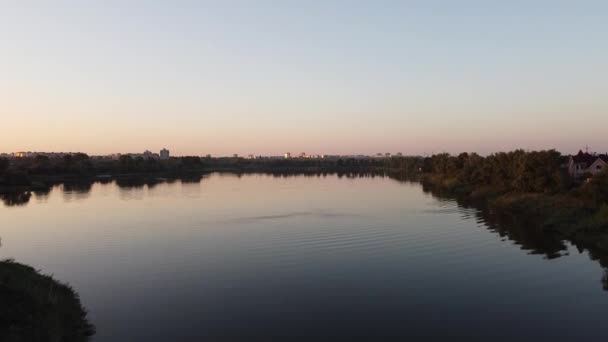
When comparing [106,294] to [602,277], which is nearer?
[106,294]

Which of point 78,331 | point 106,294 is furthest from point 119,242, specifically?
point 78,331

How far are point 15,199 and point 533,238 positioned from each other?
9096cm

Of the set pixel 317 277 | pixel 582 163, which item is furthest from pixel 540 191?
pixel 317 277

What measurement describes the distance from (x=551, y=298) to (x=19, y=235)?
50378mm

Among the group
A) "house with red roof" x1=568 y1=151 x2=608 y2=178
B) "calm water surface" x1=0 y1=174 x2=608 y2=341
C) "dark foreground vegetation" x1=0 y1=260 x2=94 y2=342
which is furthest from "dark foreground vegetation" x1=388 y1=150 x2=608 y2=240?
"dark foreground vegetation" x1=0 y1=260 x2=94 y2=342

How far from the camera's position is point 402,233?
148 ft

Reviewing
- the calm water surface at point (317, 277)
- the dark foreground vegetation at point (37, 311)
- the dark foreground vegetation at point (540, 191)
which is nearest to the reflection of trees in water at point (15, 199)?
the calm water surface at point (317, 277)

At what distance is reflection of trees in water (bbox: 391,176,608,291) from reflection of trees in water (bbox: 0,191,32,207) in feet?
256

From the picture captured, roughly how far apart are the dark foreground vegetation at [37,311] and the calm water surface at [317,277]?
1.28 meters

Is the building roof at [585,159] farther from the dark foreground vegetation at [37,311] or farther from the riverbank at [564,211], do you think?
the dark foreground vegetation at [37,311]

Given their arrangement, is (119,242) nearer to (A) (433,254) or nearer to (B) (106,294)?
(B) (106,294)

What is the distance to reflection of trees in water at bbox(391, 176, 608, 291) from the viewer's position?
35.0m

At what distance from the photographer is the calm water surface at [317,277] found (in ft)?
67.1

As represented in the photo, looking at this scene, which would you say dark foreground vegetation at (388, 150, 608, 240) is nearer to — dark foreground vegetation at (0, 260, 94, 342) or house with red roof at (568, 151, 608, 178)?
house with red roof at (568, 151, 608, 178)
